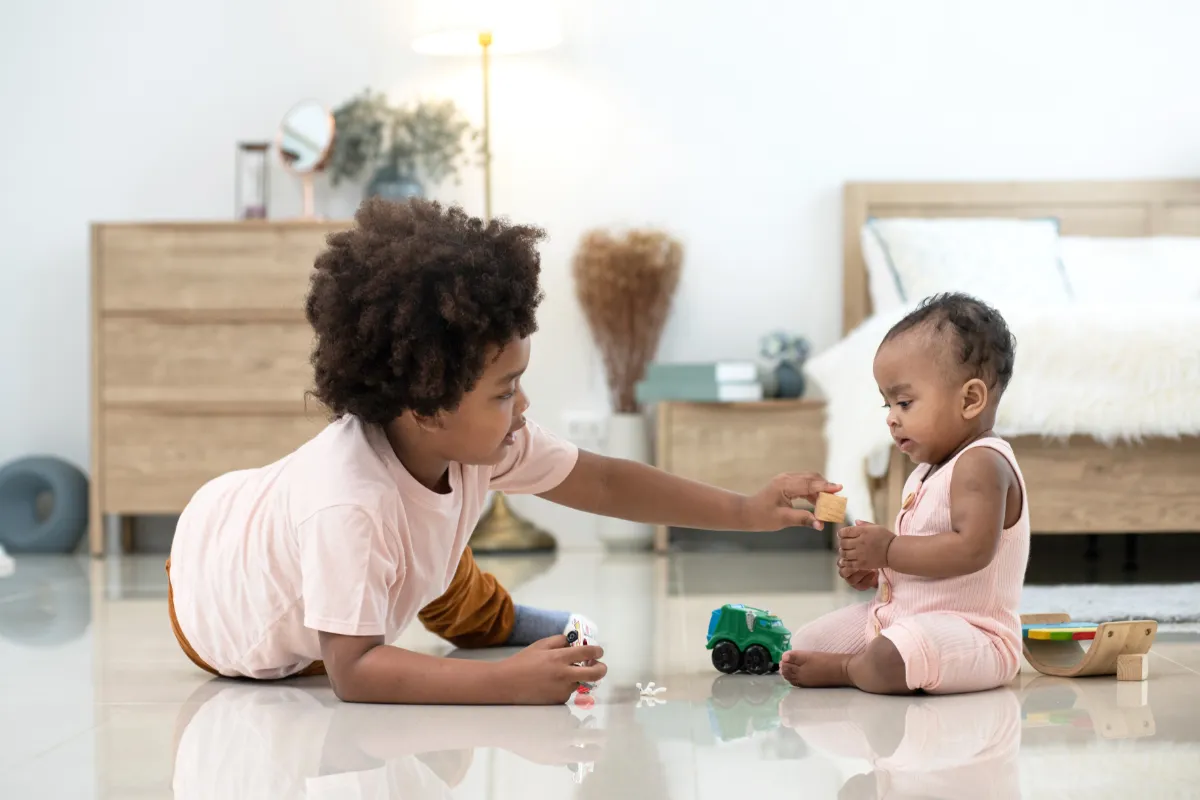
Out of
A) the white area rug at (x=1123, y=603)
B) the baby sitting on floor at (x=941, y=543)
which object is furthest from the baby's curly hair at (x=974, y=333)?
the white area rug at (x=1123, y=603)

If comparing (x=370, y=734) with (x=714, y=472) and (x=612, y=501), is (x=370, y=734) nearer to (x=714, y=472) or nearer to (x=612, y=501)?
(x=612, y=501)

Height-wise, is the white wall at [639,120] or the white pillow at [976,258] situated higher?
the white wall at [639,120]

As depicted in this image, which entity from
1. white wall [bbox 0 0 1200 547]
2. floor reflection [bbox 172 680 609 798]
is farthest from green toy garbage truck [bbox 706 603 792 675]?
white wall [bbox 0 0 1200 547]

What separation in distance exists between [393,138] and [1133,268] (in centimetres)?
215

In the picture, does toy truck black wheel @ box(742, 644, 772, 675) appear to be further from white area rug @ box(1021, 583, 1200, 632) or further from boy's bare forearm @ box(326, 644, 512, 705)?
white area rug @ box(1021, 583, 1200, 632)

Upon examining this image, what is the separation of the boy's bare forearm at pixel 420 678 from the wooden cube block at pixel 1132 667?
0.84 m

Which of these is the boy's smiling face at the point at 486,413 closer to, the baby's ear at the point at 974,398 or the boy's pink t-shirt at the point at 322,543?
the boy's pink t-shirt at the point at 322,543

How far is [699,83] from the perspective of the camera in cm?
394

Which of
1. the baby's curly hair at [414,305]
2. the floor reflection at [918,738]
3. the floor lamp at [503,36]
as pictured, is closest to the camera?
the floor reflection at [918,738]

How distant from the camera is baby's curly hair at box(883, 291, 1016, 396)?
1674 millimetres

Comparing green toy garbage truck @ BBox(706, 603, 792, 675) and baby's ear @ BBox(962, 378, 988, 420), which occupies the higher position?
baby's ear @ BBox(962, 378, 988, 420)

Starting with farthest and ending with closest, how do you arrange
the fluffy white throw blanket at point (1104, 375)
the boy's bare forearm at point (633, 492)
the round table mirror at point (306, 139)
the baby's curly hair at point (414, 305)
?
the round table mirror at point (306, 139), the fluffy white throw blanket at point (1104, 375), the boy's bare forearm at point (633, 492), the baby's curly hair at point (414, 305)

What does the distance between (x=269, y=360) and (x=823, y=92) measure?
1835mm

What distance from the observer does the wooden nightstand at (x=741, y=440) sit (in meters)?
3.47
